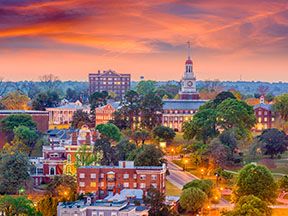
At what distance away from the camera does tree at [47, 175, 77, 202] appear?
5238 centimetres

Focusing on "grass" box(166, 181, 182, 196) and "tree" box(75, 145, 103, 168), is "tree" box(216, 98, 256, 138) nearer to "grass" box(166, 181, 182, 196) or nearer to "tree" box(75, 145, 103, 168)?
"grass" box(166, 181, 182, 196)

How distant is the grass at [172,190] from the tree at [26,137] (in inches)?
738

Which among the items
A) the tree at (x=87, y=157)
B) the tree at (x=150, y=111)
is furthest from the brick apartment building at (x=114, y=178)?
the tree at (x=150, y=111)

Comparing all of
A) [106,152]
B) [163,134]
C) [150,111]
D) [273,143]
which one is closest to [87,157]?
[106,152]

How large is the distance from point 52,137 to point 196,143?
1631 centimetres

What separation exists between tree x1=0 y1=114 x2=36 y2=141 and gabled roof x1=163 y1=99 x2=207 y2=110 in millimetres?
23435

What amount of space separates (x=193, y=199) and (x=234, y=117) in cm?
2646

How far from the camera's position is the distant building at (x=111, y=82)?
161 metres

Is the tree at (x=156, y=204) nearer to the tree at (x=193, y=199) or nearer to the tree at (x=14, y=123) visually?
the tree at (x=193, y=199)

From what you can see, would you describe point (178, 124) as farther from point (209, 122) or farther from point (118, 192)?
point (118, 192)

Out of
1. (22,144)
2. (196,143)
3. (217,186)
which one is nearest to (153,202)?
(217,186)

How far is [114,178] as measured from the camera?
180ft

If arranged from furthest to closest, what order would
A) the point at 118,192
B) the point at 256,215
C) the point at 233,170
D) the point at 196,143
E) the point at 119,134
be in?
the point at 119,134
the point at 196,143
the point at 233,170
the point at 118,192
the point at 256,215

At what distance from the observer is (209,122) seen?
74.5 metres
